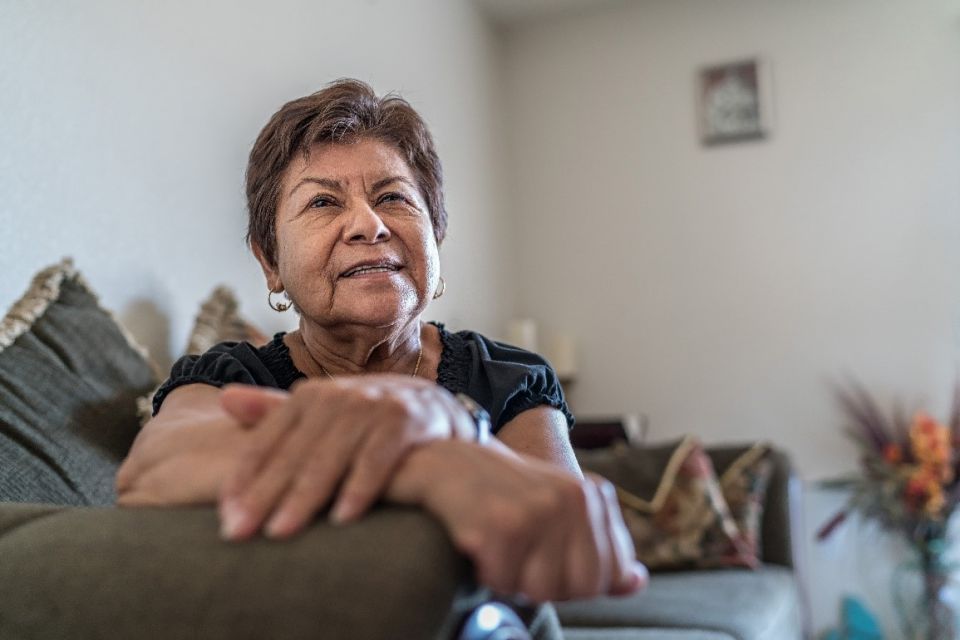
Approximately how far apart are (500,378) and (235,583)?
22.4 inches

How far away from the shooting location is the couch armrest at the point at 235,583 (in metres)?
0.52

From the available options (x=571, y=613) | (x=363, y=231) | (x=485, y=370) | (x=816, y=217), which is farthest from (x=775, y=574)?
(x=363, y=231)

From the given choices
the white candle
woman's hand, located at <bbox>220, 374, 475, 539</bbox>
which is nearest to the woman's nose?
woman's hand, located at <bbox>220, 374, 475, 539</bbox>

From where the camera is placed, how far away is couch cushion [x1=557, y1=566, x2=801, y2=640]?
81.9 inches

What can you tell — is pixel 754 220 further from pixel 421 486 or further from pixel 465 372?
pixel 421 486

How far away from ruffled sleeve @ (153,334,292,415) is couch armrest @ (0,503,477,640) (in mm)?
341

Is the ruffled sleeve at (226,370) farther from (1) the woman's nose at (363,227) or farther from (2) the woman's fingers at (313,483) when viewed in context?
(2) the woman's fingers at (313,483)

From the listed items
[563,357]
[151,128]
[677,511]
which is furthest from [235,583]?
[563,357]

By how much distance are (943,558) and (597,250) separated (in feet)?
6.00

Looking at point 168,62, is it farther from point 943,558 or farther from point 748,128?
point 943,558

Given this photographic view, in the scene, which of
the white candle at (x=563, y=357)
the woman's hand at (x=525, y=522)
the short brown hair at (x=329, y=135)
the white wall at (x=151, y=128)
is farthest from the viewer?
the white candle at (x=563, y=357)

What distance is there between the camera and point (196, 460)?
2.11ft

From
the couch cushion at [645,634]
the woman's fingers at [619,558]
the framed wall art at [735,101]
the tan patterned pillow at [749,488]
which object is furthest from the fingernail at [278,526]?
the framed wall art at [735,101]

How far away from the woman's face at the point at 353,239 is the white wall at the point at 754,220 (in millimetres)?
2922
